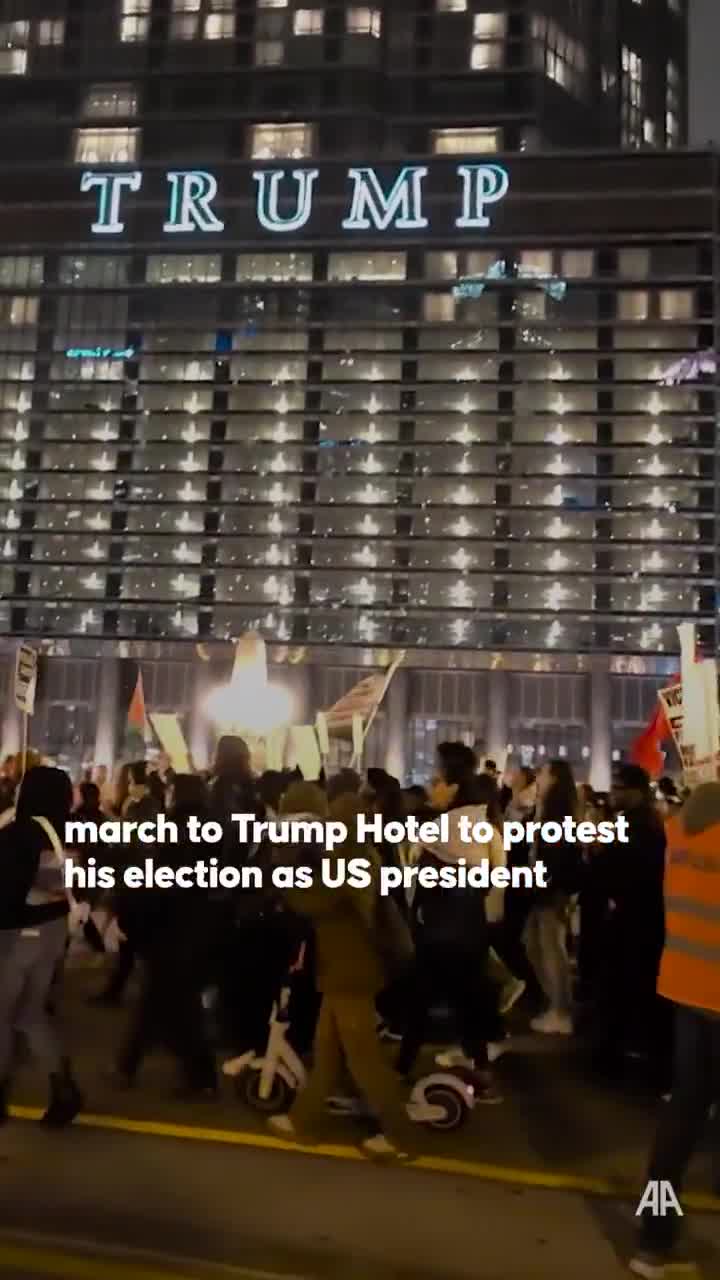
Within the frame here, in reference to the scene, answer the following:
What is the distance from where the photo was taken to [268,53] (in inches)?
2574

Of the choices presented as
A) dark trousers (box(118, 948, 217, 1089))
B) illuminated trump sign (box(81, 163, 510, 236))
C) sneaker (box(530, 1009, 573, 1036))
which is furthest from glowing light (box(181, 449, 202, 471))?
dark trousers (box(118, 948, 217, 1089))

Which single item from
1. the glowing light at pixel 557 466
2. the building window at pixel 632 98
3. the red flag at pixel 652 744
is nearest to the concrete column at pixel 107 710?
the glowing light at pixel 557 466

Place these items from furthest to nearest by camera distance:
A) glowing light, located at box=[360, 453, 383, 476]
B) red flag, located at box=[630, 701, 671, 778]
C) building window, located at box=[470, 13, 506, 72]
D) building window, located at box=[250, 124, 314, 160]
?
building window, located at box=[470, 13, 506, 72] < building window, located at box=[250, 124, 314, 160] < glowing light, located at box=[360, 453, 383, 476] < red flag, located at box=[630, 701, 671, 778]

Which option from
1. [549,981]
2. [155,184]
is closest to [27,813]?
[549,981]

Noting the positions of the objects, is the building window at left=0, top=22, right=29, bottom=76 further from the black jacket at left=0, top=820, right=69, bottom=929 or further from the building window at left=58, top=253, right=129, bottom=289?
the black jacket at left=0, top=820, right=69, bottom=929

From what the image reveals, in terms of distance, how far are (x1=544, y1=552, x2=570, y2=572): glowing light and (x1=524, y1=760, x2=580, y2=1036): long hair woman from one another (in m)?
48.0

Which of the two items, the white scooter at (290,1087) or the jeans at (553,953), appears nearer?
the white scooter at (290,1087)

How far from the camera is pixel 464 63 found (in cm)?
6494

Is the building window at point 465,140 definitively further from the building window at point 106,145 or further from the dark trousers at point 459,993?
the dark trousers at point 459,993

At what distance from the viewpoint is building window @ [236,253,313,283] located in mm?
61188

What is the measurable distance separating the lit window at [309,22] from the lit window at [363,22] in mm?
1514

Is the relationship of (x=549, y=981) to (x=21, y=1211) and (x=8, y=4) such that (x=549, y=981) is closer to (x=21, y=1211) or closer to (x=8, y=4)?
(x=21, y=1211)

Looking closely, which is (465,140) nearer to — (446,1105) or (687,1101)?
(446,1105)

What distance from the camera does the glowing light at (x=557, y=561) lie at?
186ft
